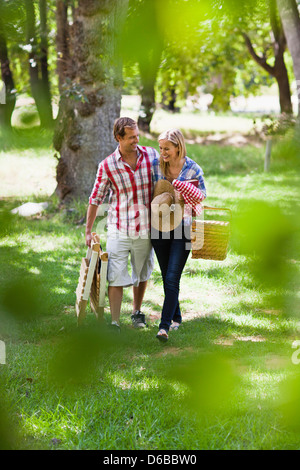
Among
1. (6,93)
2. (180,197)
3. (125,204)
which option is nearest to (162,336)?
(125,204)

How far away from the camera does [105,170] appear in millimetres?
4309

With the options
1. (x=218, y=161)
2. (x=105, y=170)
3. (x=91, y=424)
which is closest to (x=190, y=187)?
(x=105, y=170)

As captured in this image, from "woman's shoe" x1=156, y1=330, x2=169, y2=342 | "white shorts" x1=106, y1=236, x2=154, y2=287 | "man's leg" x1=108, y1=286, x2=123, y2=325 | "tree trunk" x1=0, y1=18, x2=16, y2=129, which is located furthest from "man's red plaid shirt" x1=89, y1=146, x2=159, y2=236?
"tree trunk" x1=0, y1=18, x2=16, y2=129

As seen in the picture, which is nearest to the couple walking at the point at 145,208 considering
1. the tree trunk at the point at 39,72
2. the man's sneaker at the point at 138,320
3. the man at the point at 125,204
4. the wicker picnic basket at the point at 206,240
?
the man at the point at 125,204

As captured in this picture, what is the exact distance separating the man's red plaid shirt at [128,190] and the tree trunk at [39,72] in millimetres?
3112

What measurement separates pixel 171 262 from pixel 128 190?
660mm

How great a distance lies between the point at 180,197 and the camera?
3.75 metres

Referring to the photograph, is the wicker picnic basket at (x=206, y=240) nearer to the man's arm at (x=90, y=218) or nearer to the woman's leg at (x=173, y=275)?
the woman's leg at (x=173, y=275)

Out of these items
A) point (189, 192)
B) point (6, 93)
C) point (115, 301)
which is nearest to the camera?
point (6, 93)

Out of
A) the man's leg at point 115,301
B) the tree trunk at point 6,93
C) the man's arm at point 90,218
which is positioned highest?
the tree trunk at point 6,93

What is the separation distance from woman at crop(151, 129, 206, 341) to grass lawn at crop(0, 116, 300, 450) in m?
0.24

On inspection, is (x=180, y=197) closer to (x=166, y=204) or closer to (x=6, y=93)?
(x=166, y=204)

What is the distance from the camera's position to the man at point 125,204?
4.23 metres

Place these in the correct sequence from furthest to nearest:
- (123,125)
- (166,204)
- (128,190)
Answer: (128,190)
(123,125)
(166,204)
